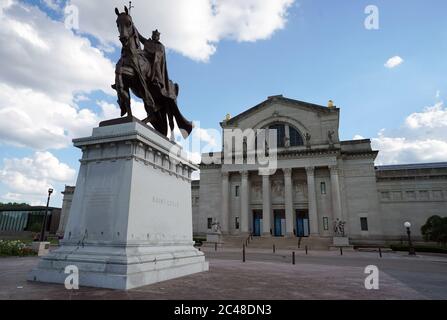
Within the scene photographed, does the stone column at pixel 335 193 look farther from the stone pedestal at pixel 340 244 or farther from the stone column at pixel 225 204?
the stone column at pixel 225 204

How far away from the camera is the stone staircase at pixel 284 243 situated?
37.0m

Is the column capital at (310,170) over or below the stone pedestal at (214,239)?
over

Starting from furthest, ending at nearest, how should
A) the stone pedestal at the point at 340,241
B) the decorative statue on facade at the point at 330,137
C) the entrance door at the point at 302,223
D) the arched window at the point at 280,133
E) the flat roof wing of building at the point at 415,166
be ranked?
the flat roof wing of building at the point at 415,166, the arched window at the point at 280,133, the entrance door at the point at 302,223, the decorative statue on facade at the point at 330,137, the stone pedestal at the point at 340,241

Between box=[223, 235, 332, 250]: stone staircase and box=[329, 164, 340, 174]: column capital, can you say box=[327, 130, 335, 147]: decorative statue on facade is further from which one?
box=[223, 235, 332, 250]: stone staircase

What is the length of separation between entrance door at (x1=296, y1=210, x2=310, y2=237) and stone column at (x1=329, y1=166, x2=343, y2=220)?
561 centimetres

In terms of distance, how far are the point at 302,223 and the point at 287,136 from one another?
47.3 feet

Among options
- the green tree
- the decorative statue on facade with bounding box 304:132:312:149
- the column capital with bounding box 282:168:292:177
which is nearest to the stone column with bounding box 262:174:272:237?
the column capital with bounding box 282:168:292:177

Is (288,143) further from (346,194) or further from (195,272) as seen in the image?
(195,272)

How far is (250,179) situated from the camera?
49.4 metres

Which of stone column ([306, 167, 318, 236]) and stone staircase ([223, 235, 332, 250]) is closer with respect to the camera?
stone staircase ([223, 235, 332, 250])

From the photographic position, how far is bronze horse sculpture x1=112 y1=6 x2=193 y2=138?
929 centimetres

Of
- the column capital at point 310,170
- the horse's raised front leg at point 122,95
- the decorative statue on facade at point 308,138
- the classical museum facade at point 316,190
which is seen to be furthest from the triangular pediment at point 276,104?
the horse's raised front leg at point 122,95

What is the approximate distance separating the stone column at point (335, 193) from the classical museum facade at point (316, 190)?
5.4 inches
